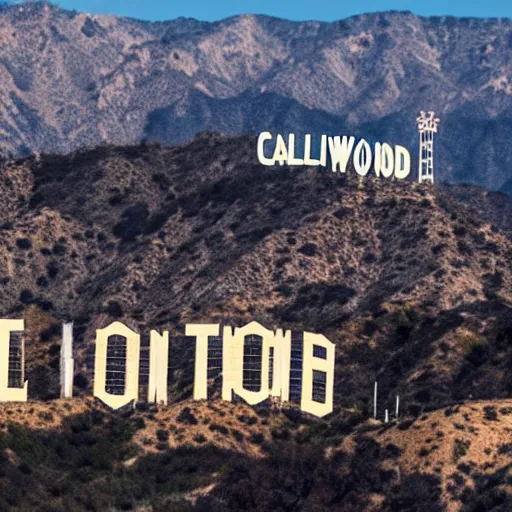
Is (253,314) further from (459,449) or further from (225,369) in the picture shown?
(459,449)

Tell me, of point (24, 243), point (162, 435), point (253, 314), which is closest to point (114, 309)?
point (253, 314)

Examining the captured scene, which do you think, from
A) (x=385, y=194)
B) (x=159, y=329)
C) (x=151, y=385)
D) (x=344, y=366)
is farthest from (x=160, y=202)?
(x=151, y=385)

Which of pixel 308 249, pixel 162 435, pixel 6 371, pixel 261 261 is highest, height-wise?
pixel 308 249

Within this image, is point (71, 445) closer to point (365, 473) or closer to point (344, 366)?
point (365, 473)

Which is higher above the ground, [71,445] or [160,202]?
[160,202]

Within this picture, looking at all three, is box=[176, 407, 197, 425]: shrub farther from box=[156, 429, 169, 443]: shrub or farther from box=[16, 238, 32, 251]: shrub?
box=[16, 238, 32, 251]: shrub
